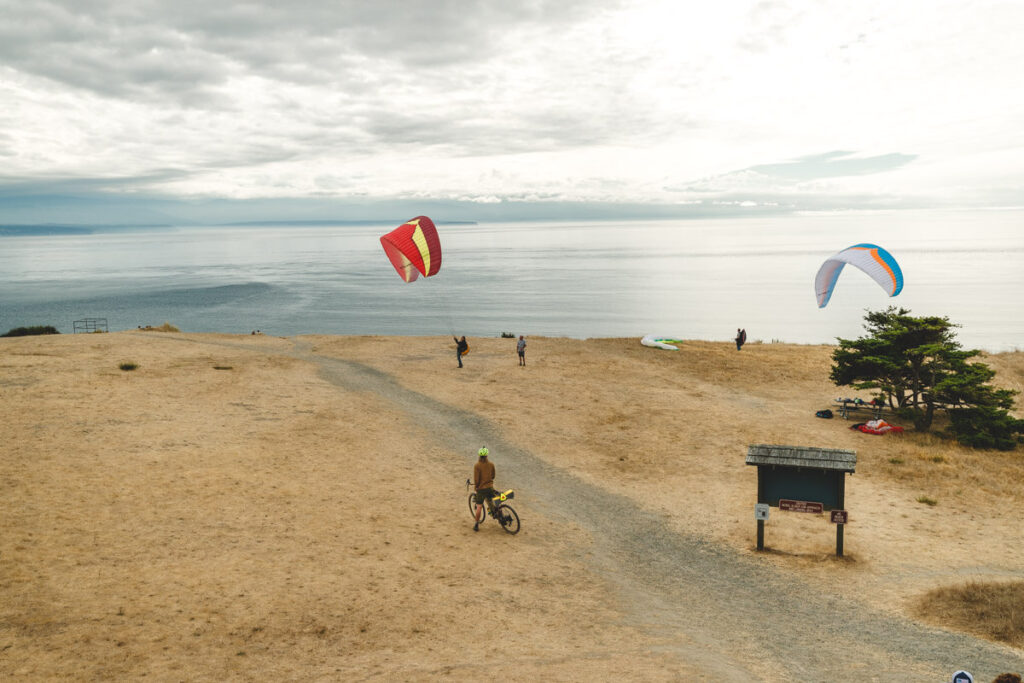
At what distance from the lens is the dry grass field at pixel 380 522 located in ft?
32.6

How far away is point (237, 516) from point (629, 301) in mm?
96496

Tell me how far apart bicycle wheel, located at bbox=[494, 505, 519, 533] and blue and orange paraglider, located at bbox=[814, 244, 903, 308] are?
16597mm

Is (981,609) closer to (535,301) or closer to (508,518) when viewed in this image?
(508,518)

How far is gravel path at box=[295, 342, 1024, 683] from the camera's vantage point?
9766 millimetres

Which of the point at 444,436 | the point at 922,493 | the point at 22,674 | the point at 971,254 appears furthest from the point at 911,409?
the point at 971,254

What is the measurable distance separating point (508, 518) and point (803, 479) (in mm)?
6894

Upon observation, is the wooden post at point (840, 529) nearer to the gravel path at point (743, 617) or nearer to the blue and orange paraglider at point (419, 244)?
the gravel path at point (743, 617)

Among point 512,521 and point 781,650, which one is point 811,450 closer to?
point 781,650

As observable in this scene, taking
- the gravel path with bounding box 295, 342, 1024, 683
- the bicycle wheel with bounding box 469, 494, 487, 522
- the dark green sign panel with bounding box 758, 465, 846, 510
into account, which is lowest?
the gravel path with bounding box 295, 342, 1024, 683

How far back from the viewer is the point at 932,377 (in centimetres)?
2491

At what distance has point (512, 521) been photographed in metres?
15.1

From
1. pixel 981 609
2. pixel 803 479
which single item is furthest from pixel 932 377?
pixel 981 609

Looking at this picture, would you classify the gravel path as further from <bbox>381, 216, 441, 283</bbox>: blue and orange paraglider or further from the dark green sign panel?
<bbox>381, 216, 441, 283</bbox>: blue and orange paraglider

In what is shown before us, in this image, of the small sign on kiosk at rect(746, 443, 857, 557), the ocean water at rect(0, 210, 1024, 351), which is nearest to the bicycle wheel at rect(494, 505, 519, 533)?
the small sign on kiosk at rect(746, 443, 857, 557)
